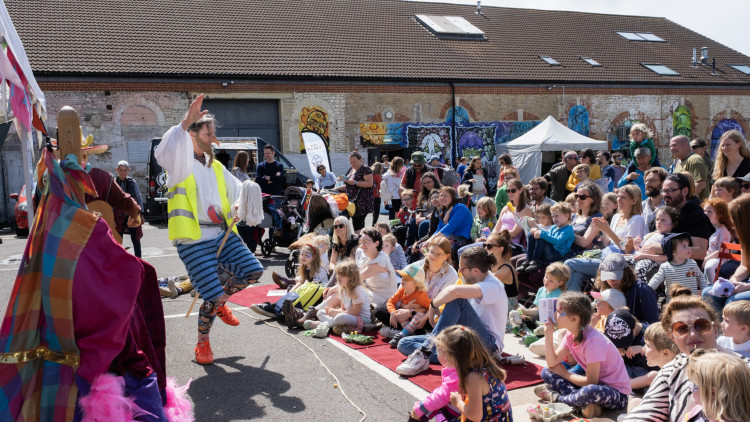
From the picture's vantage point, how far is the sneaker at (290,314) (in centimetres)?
709

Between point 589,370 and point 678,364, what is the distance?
1.41m

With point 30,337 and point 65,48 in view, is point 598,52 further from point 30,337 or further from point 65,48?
point 30,337

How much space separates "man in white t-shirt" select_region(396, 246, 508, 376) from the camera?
17.1 ft

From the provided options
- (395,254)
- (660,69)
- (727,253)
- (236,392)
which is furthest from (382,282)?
(660,69)

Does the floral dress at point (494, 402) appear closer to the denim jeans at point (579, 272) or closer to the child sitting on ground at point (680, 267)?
the child sitting on ground at point (680, 267)

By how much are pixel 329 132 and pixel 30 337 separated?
21.8 metres

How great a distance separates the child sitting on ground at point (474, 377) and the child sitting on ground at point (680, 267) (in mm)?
2680

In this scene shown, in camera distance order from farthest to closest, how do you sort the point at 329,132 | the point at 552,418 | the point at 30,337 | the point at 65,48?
the point at 329,132, the point at 65,48, the point at 552,418, the point at 30,337

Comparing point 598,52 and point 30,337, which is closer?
point 30,337

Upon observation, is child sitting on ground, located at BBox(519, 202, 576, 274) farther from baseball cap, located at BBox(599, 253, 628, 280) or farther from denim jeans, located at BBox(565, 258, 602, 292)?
baseball cap, located at BBox(599, 253, 628, 280)

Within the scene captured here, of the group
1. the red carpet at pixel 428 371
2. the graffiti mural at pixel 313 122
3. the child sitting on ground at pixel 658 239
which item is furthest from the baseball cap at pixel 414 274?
the graffiti mural at pixel 313 122

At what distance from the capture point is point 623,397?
4.52 metres

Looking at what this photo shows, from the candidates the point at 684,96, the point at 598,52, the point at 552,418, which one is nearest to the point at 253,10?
the point at 598,52

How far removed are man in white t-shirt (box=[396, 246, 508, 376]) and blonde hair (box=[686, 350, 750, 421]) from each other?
8.38 ft
